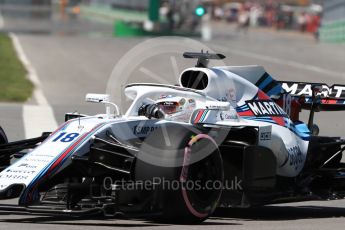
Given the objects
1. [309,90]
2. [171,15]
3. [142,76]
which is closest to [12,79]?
[309,90]

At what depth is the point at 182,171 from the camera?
852 centimetres

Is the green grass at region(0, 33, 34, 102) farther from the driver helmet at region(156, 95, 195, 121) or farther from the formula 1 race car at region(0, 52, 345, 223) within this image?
the driver helmet at region(156, 95, 195, 121)

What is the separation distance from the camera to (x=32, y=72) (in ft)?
99.8

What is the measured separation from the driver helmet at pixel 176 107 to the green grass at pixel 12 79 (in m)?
13.2

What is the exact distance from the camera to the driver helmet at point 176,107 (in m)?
9.45

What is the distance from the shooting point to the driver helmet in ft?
31.0

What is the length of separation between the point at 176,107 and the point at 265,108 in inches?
44.6

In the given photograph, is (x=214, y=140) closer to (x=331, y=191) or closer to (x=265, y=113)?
(x=265, y=113)

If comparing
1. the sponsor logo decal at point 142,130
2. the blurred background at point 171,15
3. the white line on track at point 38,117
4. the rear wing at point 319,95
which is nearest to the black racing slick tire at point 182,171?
the sponsor logo decal at point 142,130

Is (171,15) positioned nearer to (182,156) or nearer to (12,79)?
(12,79)

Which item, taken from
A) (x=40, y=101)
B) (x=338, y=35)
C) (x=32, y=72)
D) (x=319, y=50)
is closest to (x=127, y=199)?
(x=40, y=101)

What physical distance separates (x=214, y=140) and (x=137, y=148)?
732mm

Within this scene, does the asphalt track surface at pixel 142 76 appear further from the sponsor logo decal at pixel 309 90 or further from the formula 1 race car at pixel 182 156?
the sponsor logo decal at pixel 309 90

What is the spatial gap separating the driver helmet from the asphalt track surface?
0.97ft
